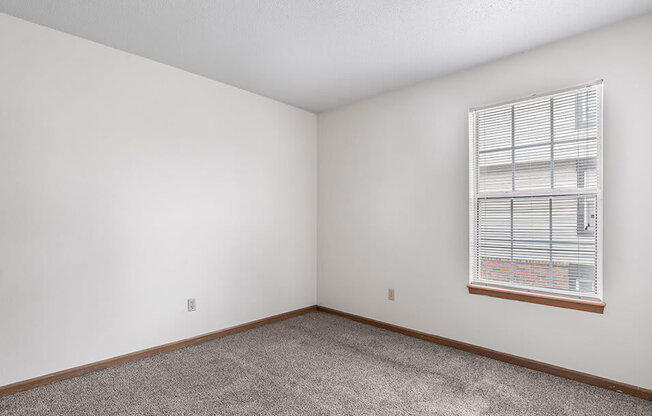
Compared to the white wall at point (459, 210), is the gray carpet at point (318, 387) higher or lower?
lower

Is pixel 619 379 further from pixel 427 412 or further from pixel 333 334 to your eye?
pixel 333 334

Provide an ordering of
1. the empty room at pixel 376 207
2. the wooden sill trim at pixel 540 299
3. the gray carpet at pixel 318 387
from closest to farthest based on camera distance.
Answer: the gray carpet at pixel 318 387
the empty room at pixel 376 207
the wooden sill trim at pixel 540 299

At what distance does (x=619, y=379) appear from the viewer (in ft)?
7.54

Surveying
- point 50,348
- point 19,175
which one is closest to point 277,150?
point 19,175

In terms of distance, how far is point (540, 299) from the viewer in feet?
8.46

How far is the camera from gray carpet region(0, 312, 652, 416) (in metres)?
2.10

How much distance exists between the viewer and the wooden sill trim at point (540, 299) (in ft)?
7.76

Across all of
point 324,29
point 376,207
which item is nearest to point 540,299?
point 376,207

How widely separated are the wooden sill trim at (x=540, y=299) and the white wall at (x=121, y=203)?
216cm

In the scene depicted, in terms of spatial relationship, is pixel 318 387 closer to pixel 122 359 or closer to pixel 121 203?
pixel 122 359

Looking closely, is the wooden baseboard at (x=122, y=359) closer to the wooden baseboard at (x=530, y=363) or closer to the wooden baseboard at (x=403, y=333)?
the wooden baseboard at (x=403, y=333)

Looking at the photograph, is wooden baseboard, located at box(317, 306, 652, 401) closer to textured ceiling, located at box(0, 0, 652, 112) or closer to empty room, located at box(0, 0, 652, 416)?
empty room, located at box(0, 0, 652, 416)

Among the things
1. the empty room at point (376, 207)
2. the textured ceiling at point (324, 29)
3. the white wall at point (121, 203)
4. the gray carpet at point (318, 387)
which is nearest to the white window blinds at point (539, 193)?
the empty room at point (376, 207)

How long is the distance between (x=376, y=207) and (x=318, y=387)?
1.95 meters
